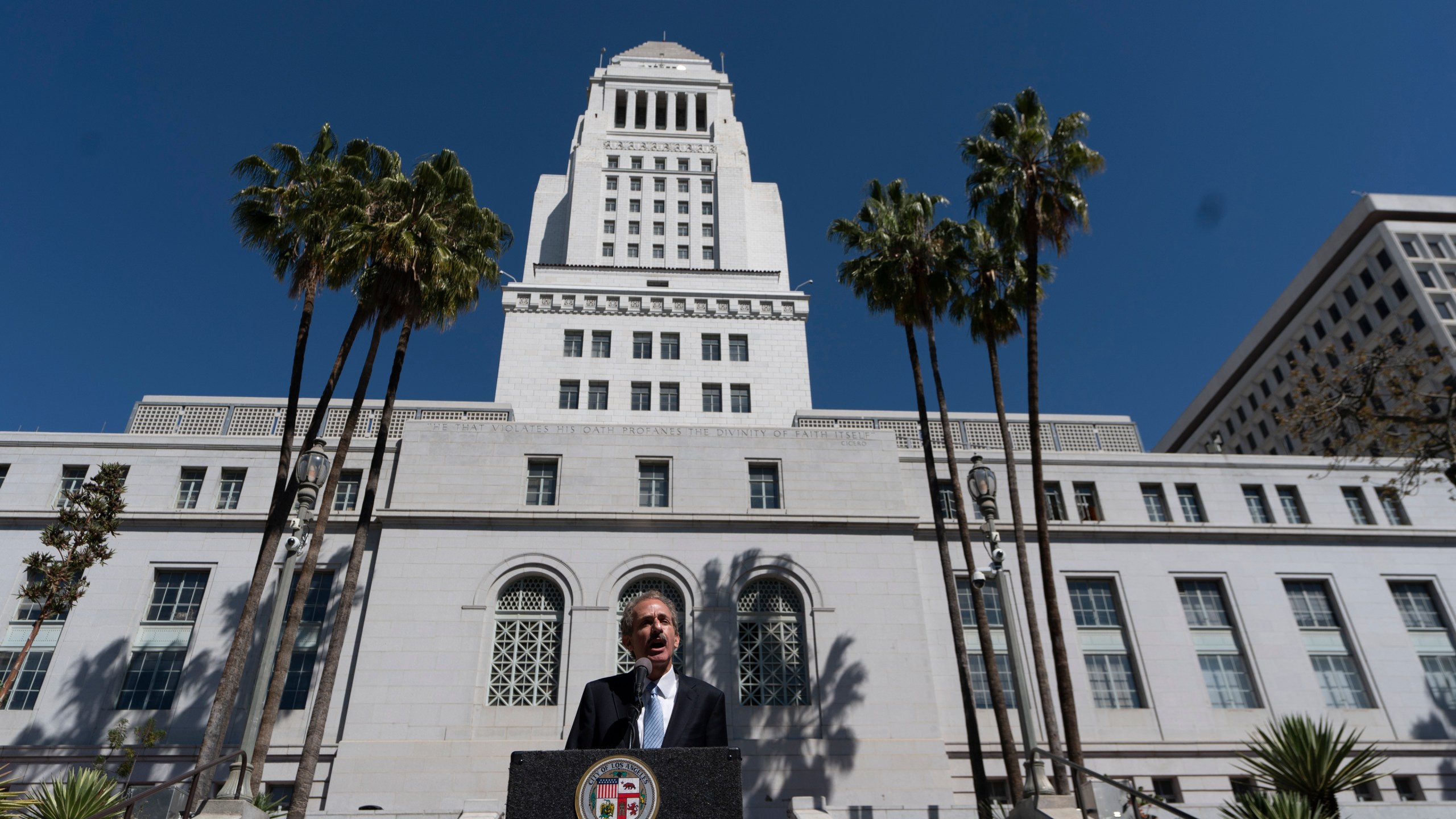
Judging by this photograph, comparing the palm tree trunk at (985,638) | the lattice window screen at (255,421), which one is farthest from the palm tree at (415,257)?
the palm tree trunk at (985,638)

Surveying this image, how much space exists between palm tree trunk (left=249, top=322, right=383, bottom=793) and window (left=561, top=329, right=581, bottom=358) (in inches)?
650

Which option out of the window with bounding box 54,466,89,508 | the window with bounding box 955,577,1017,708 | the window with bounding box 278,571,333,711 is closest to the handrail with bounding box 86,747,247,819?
the window with bounding box 278,571,333,711

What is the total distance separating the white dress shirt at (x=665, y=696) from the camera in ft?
15.1

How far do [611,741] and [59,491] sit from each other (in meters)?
28.5

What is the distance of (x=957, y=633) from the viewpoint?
20297 millimetres

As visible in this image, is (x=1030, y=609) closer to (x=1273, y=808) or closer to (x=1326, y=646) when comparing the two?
(x=1273, y=808)

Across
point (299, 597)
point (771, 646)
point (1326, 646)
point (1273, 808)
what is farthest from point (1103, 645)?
point (299, 597)

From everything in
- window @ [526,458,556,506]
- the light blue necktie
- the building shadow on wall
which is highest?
window @ [526,458,556,506]

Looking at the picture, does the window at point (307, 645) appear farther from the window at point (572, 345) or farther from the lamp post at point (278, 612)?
the window at point (572, 345)

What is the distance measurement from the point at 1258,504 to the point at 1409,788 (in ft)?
29.8

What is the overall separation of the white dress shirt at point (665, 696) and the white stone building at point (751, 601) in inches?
576

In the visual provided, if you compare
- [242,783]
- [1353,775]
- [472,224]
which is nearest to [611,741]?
[242,783]

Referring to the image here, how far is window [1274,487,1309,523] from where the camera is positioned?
27859mm

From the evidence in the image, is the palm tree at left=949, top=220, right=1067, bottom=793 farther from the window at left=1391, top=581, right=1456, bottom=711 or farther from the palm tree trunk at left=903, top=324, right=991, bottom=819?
the window at left=1391, top=581, right=1456, bottom=711
